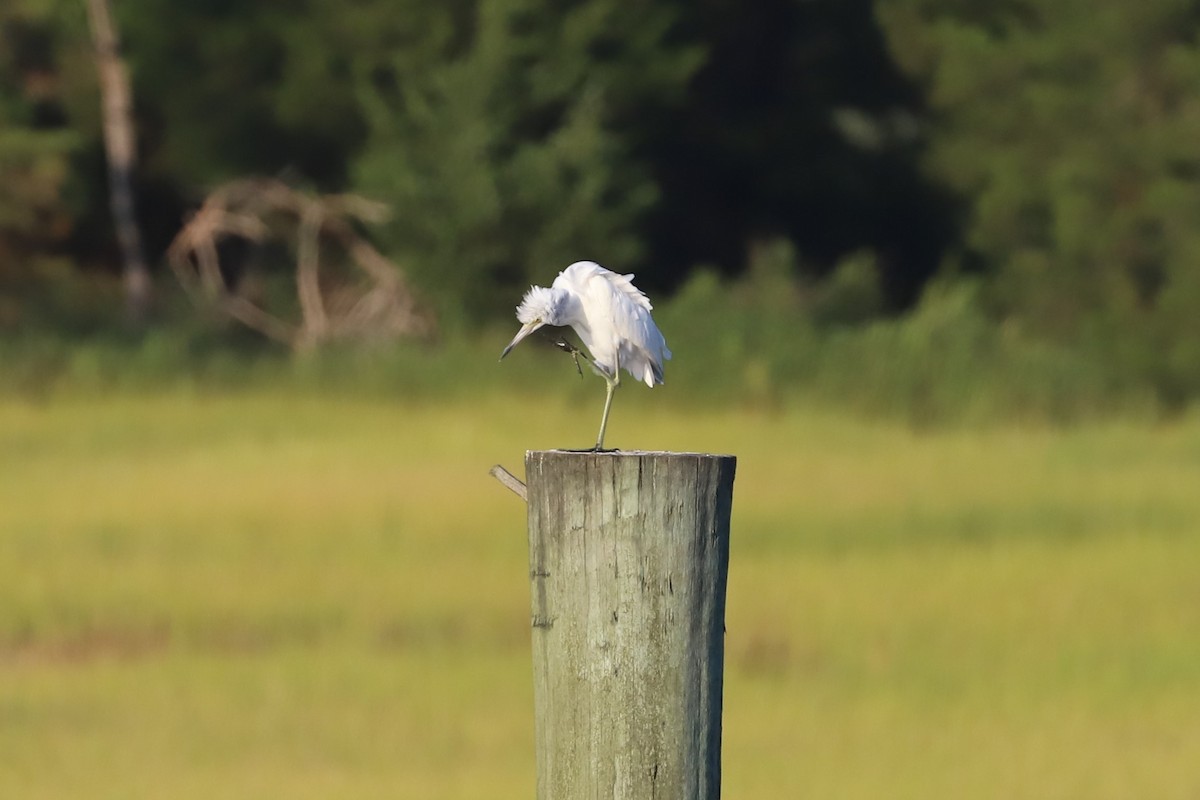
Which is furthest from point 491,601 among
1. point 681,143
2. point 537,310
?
point 681,143

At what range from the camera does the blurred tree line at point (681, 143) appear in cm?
2266

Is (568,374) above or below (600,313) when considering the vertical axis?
above

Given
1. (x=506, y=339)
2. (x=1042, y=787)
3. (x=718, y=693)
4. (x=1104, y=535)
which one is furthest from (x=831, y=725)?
(x=506, y=339)

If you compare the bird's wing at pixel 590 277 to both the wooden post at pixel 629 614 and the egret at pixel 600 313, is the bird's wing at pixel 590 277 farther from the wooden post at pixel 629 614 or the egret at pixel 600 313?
the wooden post at pixel 629 614

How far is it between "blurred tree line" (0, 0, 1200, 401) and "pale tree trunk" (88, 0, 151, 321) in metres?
0.39

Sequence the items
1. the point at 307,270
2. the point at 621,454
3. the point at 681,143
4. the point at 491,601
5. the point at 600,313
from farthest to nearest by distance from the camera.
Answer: the point at 681,143, the point at 307,270, the point at 491,601, the point at 600,313, the point at 621,454

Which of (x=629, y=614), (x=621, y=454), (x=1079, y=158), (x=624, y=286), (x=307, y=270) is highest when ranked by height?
(x=1079, y=158)

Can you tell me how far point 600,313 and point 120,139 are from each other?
20506mm

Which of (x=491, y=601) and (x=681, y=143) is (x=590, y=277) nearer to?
(x=491, y=601)

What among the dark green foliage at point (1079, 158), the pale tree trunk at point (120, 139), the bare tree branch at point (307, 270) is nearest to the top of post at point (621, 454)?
the dark green foliage at point (1079, 158)

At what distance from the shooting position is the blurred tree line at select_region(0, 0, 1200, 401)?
22.7 meters

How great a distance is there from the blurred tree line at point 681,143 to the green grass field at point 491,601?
4317 millimetres

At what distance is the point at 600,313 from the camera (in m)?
4.47

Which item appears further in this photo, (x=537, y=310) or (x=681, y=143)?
(x=681, y=143)
